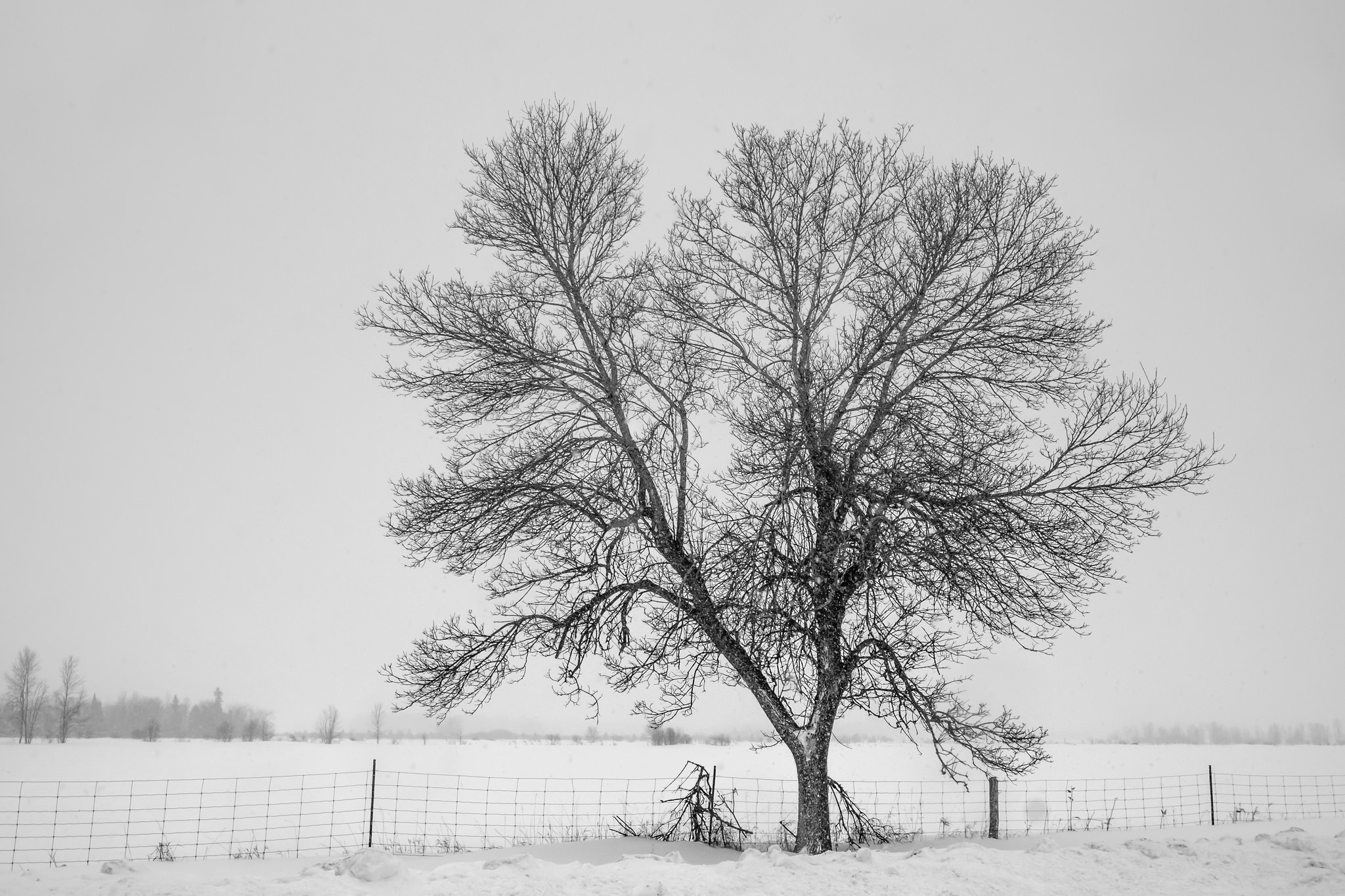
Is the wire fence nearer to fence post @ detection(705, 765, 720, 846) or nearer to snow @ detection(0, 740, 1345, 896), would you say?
snow @ detection(0, 740, 1345, 896)

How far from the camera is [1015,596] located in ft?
33.2

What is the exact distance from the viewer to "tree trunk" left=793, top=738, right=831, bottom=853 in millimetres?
10469

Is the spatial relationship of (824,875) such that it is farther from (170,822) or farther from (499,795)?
(499,795)

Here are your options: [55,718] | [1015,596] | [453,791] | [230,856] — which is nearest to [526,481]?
[230,856]

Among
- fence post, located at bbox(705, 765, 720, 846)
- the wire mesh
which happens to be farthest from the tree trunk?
the wire mesh

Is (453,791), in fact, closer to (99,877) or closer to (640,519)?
(640,519)

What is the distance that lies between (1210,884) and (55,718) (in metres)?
38.9

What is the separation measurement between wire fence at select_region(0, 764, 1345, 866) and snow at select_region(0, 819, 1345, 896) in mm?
3622

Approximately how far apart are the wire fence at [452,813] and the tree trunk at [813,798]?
2.55 ft

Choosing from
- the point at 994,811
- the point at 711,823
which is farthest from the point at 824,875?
the point at 994,811

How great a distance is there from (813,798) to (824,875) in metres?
3.90

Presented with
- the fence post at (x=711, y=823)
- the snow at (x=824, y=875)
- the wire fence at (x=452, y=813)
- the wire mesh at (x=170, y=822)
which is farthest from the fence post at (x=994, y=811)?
the wire mesh at (x=170, y=822)

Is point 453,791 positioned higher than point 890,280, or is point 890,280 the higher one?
point 890,280

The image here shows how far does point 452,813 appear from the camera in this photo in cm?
1491
